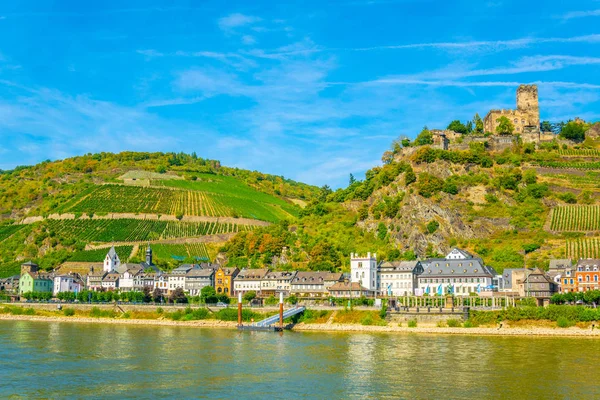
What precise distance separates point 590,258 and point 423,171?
32.9 m

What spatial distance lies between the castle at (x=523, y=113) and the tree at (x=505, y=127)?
5.76 feet

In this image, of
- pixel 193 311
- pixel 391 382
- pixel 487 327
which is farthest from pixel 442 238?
pixel 391 382

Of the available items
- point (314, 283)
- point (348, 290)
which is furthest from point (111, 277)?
point (348, 290)

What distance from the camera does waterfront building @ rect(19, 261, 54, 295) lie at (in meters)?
101

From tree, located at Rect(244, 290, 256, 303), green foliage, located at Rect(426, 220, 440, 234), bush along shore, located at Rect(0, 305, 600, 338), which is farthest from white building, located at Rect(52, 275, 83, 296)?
green foliage, located at Rect(426, 220, 440, 234)

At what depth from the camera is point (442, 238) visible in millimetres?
91562

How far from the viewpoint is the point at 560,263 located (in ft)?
254

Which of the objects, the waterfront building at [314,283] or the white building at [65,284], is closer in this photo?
the waterfront building at [314,283]

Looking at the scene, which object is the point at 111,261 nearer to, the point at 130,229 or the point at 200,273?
the point at 130,229

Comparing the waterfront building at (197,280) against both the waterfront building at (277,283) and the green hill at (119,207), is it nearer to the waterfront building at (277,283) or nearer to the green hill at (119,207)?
the waterfront building at (277,283)

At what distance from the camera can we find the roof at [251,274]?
3553 inches

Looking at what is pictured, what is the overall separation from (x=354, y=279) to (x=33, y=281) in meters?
49.9

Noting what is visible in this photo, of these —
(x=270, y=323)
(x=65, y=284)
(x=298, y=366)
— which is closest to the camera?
(x=298, y=366)

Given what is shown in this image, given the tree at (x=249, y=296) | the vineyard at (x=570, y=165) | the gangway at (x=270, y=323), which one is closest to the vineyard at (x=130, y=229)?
the tree at (x=249, y=296)
